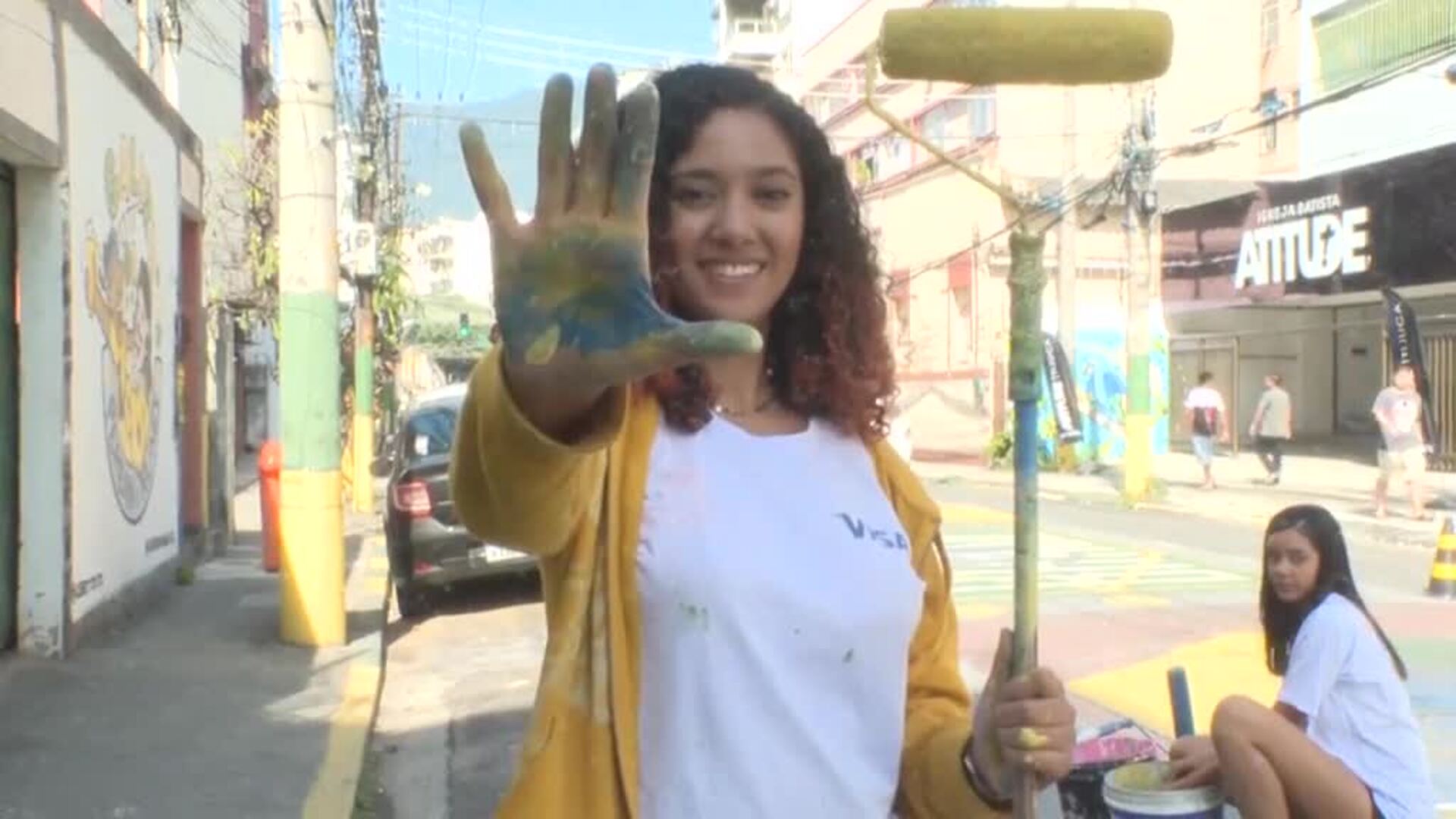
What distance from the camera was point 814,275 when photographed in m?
2.11

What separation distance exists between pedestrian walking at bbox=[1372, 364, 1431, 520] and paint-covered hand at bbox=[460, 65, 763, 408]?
51.5ft

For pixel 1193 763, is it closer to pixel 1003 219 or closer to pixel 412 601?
pixel 412 601

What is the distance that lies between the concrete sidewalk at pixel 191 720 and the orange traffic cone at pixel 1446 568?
7.51m

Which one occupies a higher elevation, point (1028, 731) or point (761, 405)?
point (761, 405)

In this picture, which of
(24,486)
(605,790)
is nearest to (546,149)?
(605,790)

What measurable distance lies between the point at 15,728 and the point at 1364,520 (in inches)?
560

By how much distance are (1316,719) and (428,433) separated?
27.1 feet

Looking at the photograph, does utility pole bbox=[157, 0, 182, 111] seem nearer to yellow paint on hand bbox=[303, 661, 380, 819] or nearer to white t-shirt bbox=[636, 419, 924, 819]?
yellow paint on hand bbox=[303, 661, 380, 819]

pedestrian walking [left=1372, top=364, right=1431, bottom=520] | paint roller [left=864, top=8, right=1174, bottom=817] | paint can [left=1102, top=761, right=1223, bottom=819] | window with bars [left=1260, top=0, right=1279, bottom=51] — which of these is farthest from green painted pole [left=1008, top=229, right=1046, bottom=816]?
window with bars [left=1260, top=0, right=1279, bottom=51]

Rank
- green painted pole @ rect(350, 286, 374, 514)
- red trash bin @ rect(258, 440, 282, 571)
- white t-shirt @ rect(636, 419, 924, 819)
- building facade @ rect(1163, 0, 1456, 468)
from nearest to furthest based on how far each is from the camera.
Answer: white t-shirt @ rect(636, 419, 924, 819)
red trash bin @ rect(258, 440, 282, 571)
green painted pole @ rect(350, 286, 374, 514)
building facade @ rect(1163, 0, 1456, 468)

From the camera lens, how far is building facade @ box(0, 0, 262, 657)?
7.61 meters

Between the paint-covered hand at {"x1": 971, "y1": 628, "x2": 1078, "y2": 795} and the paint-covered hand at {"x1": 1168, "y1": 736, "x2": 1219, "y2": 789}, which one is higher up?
the paint-covered hand at {"x1": 971, "y1": 628, "x2": 1078, "y2": 795}

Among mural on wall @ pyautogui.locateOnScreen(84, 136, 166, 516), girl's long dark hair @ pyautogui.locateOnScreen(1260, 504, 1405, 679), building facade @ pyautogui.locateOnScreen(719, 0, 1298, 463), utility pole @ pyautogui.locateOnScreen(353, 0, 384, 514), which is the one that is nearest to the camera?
girl's long dark hair @ pyautogui.locateOnScreen(1260, 504, 1405, 679)

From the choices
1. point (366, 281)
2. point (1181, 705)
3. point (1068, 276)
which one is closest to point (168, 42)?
point (366, 281)
